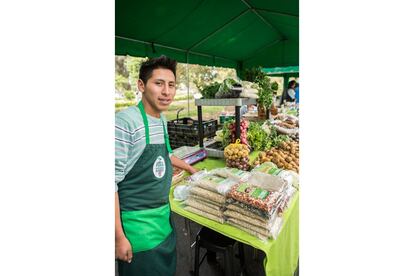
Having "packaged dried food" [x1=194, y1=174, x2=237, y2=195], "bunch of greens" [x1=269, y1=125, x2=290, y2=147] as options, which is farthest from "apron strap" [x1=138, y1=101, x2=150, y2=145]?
"bunch of greens" [x1=269, y1=125, x2=290, y2=147]

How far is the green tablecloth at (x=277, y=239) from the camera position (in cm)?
88

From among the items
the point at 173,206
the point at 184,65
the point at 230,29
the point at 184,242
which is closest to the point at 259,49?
the point at 230,29

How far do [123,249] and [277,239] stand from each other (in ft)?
1.69

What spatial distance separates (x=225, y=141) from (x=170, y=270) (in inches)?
21.0

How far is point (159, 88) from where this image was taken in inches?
29.5

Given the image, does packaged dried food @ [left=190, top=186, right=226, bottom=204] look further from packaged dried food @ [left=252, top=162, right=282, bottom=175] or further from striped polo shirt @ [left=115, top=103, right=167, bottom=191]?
striped polo shirt @ [left=115, top=103, right=167, bottom=191]

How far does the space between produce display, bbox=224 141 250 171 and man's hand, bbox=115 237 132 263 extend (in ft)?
1.61

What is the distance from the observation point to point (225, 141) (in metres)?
1.12

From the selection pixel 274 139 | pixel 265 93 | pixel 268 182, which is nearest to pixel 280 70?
pixel 265 93

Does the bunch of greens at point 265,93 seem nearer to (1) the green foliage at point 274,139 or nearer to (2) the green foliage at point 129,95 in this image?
(1) the green foliage at point 274,139

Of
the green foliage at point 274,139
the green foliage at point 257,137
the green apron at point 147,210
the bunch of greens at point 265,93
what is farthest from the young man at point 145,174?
the green foliage at point 274,139

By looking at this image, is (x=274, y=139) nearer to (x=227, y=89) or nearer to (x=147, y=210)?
(x=227, y=89)

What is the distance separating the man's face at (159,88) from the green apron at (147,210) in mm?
38
